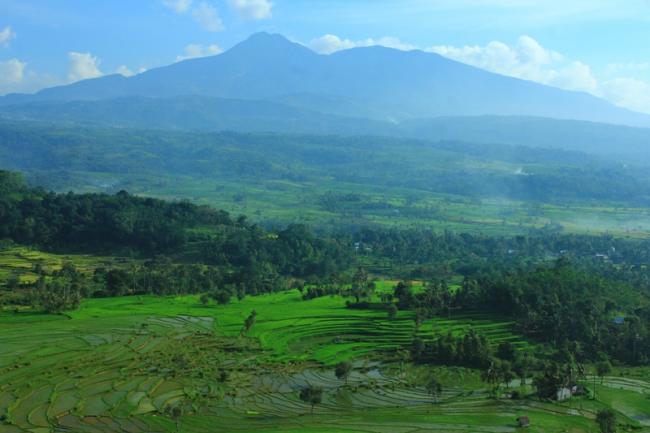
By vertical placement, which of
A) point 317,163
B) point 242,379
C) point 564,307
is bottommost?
point 242,379

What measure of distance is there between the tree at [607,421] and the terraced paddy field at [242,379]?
92cm

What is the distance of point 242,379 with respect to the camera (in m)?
30.1

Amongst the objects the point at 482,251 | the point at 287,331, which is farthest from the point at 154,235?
the point at 482,251

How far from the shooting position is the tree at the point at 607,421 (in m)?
23.2

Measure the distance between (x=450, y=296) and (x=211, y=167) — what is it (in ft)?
377

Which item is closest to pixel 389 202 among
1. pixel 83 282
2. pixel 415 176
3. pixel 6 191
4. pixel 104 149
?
pixel 415 176

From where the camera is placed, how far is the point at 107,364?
103ft

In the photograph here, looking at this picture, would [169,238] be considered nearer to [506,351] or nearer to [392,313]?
[392,313]

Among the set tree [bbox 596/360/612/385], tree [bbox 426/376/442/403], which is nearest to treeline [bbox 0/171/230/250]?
tree [bbox 426/376/442/403]

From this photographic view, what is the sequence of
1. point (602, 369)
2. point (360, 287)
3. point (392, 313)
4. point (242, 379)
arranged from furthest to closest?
point (360, 287), point (392, 313), point (602, 369), point (242, 379)

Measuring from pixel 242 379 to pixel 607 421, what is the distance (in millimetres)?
14913

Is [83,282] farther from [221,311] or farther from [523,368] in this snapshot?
[523,368]

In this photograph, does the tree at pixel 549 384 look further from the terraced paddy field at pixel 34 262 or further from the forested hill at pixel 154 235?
the terraced paddy field at pixel 34 262

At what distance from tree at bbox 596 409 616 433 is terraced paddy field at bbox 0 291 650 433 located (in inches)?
36.3
